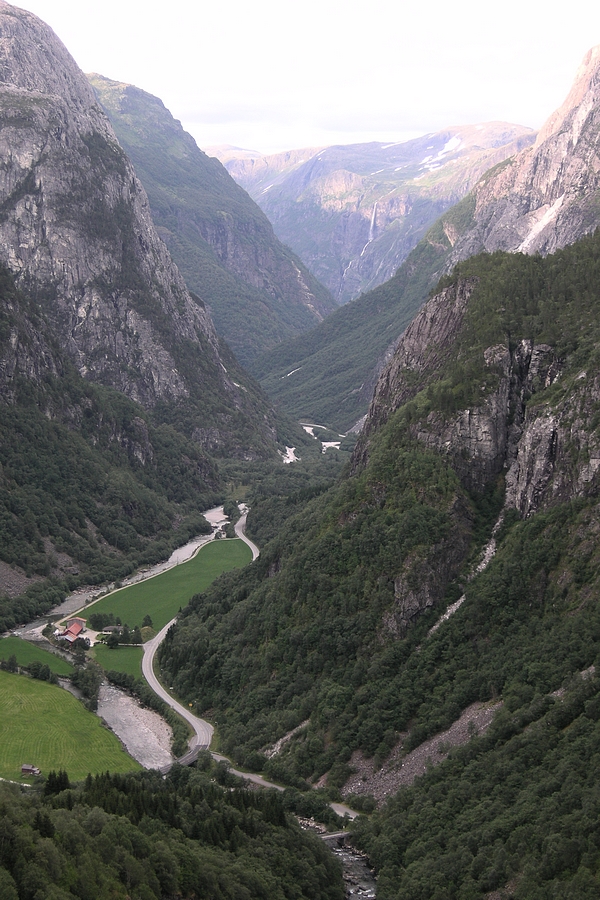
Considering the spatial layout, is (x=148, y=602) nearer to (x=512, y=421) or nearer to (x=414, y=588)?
(x=414, y=588)

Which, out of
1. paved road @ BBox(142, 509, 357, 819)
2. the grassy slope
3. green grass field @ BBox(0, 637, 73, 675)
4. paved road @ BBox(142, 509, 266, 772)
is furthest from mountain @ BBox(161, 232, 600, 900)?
green grass field @ BBox(0, 637, 73, 675)

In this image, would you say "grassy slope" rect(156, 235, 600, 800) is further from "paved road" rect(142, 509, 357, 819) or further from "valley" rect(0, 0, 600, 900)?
"paved road" rect(142, 509, 357, 819)

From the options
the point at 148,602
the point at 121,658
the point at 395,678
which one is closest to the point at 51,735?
the point at 121,658

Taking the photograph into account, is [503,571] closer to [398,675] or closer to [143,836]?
[398,675]

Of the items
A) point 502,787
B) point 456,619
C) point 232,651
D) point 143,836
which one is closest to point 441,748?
point 502,787

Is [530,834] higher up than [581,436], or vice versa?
[581,436]

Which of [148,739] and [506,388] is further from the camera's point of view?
[506,388]
